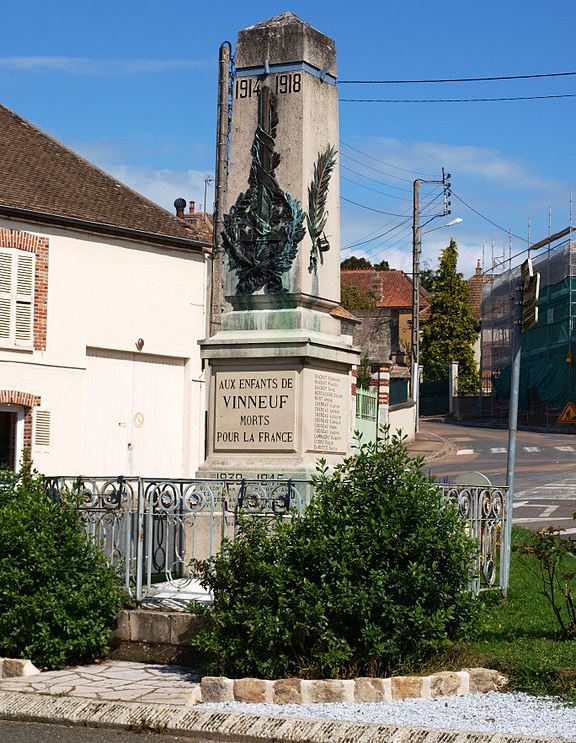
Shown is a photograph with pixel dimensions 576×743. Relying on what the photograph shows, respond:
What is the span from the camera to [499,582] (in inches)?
391

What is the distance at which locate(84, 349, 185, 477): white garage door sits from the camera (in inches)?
947

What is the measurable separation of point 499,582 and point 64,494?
3719 millimetres

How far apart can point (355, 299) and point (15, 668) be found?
6720 centimetres

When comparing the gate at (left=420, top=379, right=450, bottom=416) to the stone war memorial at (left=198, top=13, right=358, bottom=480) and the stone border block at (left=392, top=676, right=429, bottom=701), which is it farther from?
the stone border block at (left=392, top=676, right=429, bottom=701)

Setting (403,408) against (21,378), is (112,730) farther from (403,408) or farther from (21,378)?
(403,408)

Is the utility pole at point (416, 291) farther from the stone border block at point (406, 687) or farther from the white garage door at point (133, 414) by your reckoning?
the stone border block at point (406, 687)

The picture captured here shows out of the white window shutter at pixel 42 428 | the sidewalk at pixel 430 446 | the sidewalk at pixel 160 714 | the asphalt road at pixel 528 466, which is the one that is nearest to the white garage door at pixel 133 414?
the white window shutter at pixel 42 428

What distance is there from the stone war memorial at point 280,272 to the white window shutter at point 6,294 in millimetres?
13400

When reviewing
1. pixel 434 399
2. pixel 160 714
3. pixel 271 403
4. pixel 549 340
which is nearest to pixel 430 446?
pixel 549 340

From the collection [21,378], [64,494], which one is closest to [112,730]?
[64,494]

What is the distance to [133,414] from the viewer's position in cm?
2461

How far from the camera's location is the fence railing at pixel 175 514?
863cm

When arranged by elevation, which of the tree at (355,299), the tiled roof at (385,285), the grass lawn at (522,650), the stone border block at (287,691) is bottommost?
the stone border block at (287,691)

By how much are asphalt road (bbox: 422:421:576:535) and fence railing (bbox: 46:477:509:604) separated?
415 cm
